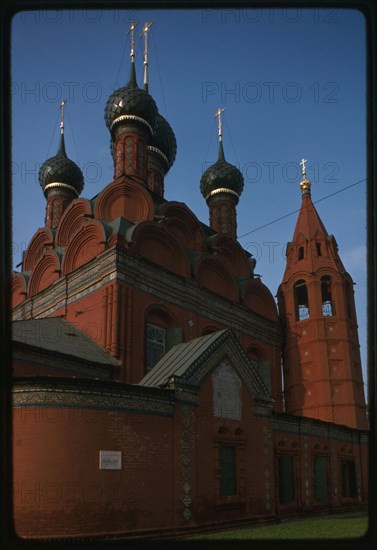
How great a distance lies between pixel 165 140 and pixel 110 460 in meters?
17.6

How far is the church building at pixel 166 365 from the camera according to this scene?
9.46 m

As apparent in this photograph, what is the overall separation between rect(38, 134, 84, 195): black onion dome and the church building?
7cm

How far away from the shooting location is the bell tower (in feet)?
66.8

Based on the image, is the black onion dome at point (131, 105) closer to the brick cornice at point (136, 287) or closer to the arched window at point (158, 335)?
the brick cornice at point (136, 287)

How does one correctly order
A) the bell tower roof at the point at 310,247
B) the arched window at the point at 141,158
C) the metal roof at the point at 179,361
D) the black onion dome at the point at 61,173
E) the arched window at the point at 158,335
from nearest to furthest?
the metal roof at the point at 179,361 < the arched window at the point at 158,335 < the arched window at the point at 141,158 < the bell tower roof at the point at 310,247 < the black onion dome at the point at 61,173

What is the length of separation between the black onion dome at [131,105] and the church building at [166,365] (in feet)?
0.16

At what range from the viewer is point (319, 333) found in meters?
21.2

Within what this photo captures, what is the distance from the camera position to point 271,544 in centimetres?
296

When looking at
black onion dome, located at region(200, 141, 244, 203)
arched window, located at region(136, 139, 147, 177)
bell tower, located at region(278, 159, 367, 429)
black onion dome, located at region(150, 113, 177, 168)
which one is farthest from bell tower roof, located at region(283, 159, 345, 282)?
arched window, located at region(136, 139, 147, 177)

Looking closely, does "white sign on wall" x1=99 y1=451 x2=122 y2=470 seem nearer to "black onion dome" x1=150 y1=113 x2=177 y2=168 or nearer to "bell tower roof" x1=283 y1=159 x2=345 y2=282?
"bell tower roof" x1=283 y1=159 x2=345 y2=282

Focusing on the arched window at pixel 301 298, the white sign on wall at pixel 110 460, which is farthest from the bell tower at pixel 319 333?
the white sign on wall at pixel 110 460

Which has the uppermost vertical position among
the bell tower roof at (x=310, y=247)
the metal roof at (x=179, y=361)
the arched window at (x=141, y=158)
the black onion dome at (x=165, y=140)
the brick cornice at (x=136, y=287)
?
the black onion dome at (x=165, y=140)

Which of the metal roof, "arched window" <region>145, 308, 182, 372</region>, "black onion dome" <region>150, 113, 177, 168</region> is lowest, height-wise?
the metal roof

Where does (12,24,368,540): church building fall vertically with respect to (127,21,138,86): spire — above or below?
below
